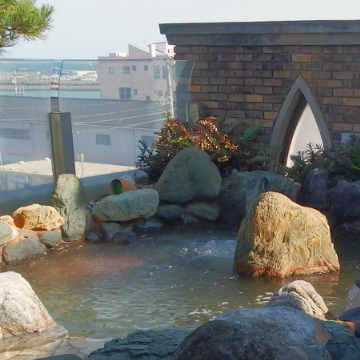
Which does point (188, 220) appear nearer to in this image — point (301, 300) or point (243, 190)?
point (243, 190)

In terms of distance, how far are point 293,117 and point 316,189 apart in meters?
2.24

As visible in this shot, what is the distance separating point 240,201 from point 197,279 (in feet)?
8.60

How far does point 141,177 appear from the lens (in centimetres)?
1072

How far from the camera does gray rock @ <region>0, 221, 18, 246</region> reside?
7.70 metres

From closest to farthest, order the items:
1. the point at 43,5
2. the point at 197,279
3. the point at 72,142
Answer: the point at 197,279 < the point at 43,5 < the point at 72,142

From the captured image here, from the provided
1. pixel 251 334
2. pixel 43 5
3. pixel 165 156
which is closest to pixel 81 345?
pixel 251 334

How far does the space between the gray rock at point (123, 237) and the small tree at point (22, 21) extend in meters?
2.81

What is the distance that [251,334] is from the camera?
141 inches

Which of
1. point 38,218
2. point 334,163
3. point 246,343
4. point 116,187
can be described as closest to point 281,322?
point 246,343

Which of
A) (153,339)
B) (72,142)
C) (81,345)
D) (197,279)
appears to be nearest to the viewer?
(153,339)

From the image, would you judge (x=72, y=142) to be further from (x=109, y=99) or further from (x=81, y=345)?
(x=81, y=345)

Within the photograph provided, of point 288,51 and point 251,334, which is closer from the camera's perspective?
point 251,334

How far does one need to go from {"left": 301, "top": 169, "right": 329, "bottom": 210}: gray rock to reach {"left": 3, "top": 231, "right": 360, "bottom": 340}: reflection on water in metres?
1.44

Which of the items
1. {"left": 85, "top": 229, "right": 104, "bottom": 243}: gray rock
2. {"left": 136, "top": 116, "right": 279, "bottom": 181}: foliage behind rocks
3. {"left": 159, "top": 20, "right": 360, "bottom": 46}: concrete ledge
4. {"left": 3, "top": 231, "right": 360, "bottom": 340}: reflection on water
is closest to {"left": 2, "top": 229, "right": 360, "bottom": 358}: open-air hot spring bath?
{"left": 3, "top": 231, "right": 360, "bottom": 340}: reflection on water
